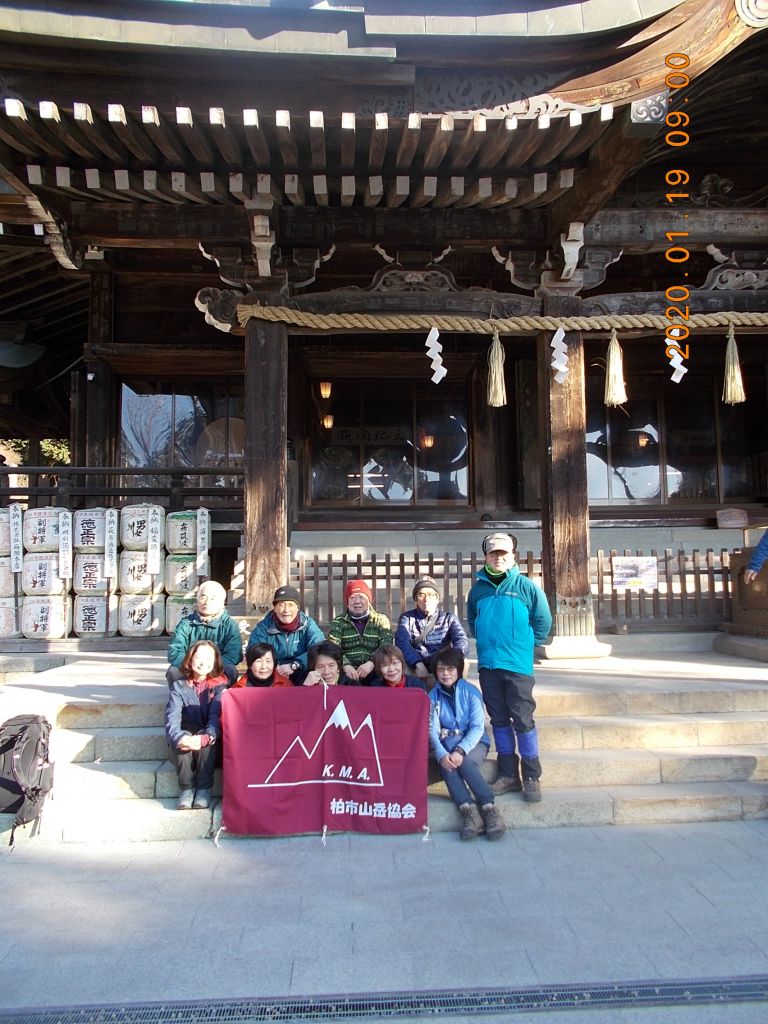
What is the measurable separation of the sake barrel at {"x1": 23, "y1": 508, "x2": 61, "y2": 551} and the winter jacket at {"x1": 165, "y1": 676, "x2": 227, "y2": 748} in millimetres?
3806

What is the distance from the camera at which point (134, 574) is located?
734 centimetres

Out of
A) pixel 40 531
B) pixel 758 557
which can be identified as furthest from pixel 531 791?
pixel 40 531

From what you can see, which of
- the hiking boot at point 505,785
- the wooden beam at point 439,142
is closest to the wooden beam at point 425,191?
the wooden beam at point 439,142

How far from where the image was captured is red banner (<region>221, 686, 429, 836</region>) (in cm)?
391

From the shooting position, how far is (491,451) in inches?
432

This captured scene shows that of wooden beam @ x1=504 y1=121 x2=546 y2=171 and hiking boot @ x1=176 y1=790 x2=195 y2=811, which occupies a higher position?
wooden beam @ x1=504 y1=121 x2=546 y2=171

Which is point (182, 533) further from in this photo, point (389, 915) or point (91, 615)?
point (389, 915)

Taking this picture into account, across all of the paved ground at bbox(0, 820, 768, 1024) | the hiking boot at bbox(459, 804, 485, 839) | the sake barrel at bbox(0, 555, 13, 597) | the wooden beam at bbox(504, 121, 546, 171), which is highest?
the wooden beam at bbox(504, 121, 546, 171)

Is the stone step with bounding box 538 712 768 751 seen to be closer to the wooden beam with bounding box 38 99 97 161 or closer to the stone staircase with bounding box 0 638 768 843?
the stone staircase with bounding box 0 638 768 843

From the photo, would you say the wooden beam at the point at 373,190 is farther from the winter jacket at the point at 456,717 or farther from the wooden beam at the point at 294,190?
the winter jacket at the point at 456,717

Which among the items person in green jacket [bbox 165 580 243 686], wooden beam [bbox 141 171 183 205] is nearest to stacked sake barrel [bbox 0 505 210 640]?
person in green jacket [bbox 165 580 243 686]

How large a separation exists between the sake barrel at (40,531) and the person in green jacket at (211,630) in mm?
3310

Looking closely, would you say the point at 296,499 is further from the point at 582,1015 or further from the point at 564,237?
the point at 582,1015

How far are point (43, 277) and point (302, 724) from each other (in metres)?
8.37
